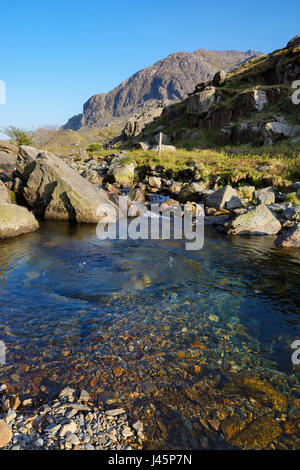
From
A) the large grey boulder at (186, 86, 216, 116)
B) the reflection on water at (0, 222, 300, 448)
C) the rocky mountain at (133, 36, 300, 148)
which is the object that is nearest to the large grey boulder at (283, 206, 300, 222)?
the reflection on water at (0, 222, 300, 448)

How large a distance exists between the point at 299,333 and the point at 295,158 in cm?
2065

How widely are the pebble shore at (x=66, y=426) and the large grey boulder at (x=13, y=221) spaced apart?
28.6 ft

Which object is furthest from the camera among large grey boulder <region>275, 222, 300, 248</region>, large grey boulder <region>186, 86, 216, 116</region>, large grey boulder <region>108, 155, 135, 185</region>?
large grey boulder <region>186, 86, 216, 116</region>

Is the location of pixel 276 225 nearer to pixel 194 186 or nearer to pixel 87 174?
pixel 194 186

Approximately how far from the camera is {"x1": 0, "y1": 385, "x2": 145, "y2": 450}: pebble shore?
260 cm

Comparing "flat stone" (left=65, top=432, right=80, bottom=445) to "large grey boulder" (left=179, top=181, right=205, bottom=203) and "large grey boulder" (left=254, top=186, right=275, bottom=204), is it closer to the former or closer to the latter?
"large grey boulder" (left=254, top=186, right=275, bottom=204)

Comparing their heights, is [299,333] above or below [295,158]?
below

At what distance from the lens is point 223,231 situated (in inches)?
516

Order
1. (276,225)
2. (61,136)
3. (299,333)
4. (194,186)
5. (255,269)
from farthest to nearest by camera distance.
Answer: (61,136) → (194,186) → (276,225) → (255,269) → (299,333)

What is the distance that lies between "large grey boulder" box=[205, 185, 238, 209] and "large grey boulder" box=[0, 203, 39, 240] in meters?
11.0

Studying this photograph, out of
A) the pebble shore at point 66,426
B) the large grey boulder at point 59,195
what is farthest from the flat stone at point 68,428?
the large grey boulder at point 59,195

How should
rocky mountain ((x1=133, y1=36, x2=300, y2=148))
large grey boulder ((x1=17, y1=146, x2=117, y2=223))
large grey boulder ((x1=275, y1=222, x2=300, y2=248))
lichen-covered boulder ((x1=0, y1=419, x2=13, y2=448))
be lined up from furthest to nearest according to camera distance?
rocky mountain ((x1=133, y1=36, x2=300, y2=148)) → large grey boulder ((x1=17, y1=146, x2=117, y2=223)) → large grey boulder ((x1=275, y1=222, x2=300, y2=248)) → lichen-covered boulder ((x1=0, y1=419, x2=13, y2=448))

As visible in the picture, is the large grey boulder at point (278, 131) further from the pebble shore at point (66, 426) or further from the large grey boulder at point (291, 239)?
the pebble shore at point (66, 426)
